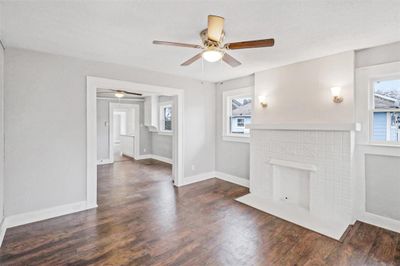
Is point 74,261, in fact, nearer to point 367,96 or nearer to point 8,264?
point 8,264

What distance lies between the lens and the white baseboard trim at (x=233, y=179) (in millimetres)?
4764


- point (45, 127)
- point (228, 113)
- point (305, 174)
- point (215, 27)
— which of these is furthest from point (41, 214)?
point (305, 174)

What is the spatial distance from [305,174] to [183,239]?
2380mm

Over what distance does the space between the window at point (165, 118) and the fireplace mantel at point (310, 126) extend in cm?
412

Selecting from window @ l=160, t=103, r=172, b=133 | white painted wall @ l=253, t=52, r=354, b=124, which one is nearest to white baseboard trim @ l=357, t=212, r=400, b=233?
white painted wall @ l=253, t=52, r=354, b=124

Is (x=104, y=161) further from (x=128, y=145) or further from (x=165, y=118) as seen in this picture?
(x=165, y=118)

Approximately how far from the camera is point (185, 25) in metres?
2.27

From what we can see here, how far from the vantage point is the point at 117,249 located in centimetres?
238

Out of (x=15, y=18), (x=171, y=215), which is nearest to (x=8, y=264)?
(x=171, y=215)

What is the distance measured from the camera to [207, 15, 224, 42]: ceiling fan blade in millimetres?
1820

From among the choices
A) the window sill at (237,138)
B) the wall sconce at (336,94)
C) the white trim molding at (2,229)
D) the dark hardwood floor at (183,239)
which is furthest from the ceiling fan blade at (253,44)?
the white trim molding at (2,229)

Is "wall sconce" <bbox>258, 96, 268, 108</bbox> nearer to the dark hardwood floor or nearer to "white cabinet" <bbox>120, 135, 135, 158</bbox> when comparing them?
the dark hardwood floor

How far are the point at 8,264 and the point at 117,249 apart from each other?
109 cm

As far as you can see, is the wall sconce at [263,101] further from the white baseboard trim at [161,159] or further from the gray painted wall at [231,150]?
the white baseboard trim at [161,159]
